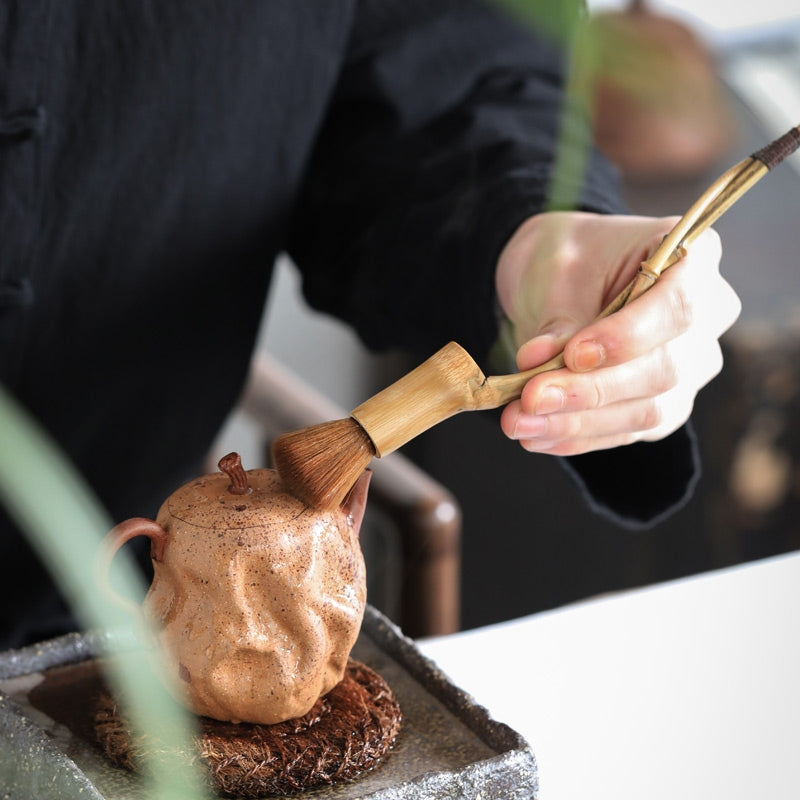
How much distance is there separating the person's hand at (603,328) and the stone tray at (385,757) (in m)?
0.14

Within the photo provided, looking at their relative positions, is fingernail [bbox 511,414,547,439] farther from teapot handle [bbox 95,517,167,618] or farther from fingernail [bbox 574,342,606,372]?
teapot handle [bbox 95,517,167,618]

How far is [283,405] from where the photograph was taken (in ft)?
3.63

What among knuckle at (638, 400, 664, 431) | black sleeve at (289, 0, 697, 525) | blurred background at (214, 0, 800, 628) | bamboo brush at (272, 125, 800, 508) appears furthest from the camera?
blurred background at (214, 0, 800, 628)

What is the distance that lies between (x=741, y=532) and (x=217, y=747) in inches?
44.8

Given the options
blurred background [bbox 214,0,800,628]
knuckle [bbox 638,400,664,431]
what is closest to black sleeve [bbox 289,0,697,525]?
knuckle [bbox 638,400,664,431]

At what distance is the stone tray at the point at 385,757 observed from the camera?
513mm

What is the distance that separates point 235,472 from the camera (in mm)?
544

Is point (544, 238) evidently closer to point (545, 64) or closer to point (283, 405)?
point (545, 64)

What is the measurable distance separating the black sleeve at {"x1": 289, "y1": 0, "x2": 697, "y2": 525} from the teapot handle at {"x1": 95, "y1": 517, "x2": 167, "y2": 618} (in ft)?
0.92

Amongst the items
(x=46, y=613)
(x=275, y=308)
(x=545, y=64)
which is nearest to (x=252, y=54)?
(x=545, y=64)

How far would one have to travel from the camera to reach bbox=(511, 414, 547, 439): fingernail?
0.55 metres

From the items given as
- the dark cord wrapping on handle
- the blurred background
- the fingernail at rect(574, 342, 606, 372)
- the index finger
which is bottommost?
the blurred background

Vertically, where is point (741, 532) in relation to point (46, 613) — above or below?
below

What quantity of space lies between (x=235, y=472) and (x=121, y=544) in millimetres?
61
